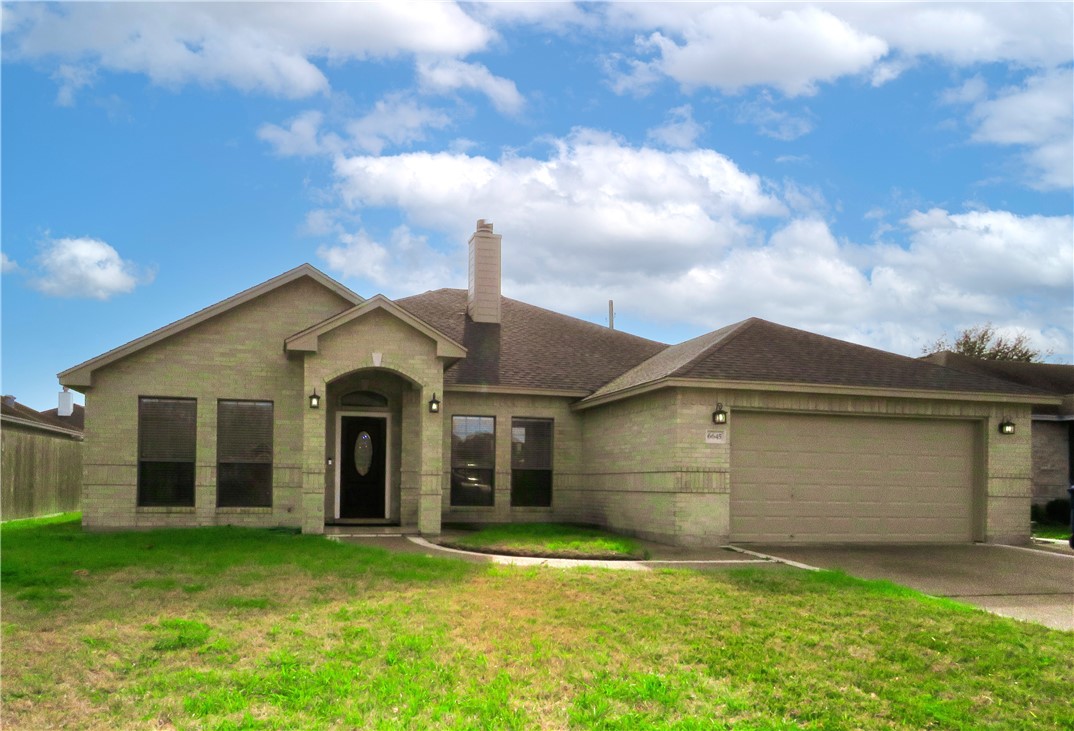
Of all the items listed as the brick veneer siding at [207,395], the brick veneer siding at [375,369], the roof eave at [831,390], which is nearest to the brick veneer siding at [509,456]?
the brick veneer siding at [375,369]

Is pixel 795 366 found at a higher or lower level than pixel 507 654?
higher

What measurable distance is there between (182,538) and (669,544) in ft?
25.7

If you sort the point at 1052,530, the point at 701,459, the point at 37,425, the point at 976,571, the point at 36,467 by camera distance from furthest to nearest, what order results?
the point at 36,467 → the point at 37,425 → the point at 1052,530 → the point at 701,459 → the point at 976,571

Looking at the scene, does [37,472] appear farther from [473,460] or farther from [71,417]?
[71,417]

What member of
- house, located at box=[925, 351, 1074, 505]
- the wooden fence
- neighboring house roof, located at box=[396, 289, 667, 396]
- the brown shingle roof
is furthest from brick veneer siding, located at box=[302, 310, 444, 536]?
house, located at box=[925, 351, 1074, 505]

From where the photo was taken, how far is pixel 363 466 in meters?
18.7

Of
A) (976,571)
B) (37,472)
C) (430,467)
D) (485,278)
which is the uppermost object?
(485,278)

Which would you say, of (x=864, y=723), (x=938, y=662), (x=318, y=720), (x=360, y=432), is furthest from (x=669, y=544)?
(x=318, y=720)

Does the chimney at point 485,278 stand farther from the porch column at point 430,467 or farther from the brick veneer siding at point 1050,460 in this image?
the brick veneer siding at point 1050,460

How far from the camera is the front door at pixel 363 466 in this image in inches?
733

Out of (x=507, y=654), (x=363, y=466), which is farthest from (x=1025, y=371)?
(x=507, y=654)

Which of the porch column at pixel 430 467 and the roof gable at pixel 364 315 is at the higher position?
the roof gable at pixel 364 315

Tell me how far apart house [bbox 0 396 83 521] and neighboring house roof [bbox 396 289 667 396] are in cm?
973

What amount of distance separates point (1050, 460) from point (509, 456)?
47.9 ft
